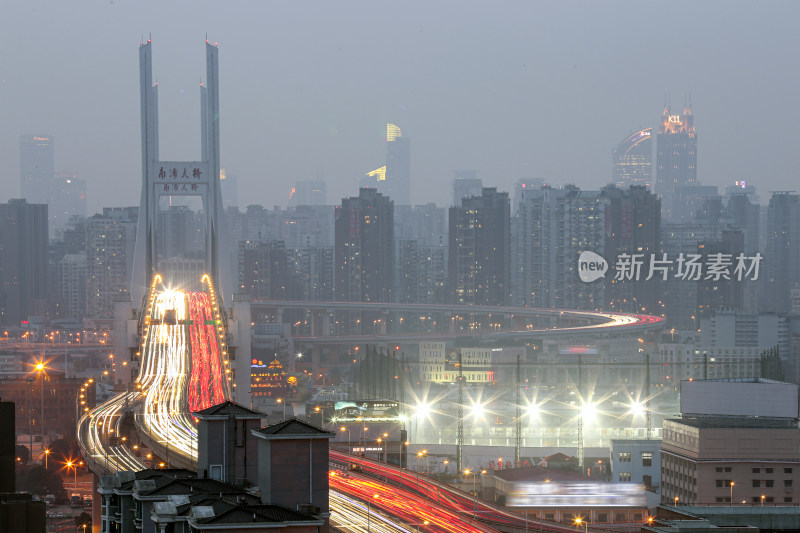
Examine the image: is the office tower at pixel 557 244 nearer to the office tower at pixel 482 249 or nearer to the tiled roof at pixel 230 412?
the office tower at pixel 482 249

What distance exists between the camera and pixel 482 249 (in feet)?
318

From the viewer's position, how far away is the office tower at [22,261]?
96812mm

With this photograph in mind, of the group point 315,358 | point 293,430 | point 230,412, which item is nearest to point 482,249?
point 315,358

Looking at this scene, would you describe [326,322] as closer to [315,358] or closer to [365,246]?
[365,246]

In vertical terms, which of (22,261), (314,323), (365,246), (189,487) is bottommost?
(314,323)

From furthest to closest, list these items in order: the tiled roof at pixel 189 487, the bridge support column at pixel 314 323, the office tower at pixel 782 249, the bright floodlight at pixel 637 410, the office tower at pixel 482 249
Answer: the office tower at pixel 482 249 < the office tower at pixel 782 249 < the bridge support column at pixel 314 323 < the bright floodlight at pixel 637 410 < the tiled roof at pixel 189 487

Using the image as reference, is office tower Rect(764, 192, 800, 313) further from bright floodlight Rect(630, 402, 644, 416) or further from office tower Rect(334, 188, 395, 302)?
bright floodlight Rect(630, 402, 644, 416)

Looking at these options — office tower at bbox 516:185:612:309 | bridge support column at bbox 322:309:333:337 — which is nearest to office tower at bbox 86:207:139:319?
bridge support column at bbox 322:309:333:337

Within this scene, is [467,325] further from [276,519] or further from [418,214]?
[276,519]

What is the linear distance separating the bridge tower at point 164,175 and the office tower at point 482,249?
172 feet

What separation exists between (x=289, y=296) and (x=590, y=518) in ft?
245

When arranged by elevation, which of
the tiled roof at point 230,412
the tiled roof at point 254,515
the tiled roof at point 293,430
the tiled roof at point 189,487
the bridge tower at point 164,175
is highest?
the bridge tower at point 164,175

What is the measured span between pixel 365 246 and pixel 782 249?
28.6 meters

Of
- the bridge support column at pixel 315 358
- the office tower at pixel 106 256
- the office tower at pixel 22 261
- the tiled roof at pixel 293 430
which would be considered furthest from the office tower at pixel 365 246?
the tiled roof at pixel 293 430
